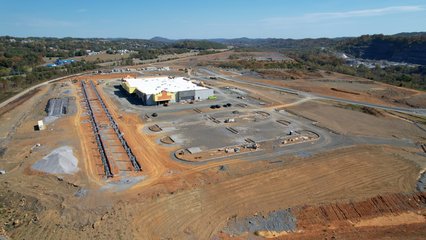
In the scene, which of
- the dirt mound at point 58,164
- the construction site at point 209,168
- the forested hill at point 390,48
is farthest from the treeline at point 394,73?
the dirt mound at point 58,164

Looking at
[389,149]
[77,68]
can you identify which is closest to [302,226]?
[389,149]

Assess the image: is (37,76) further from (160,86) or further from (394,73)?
(394,73)

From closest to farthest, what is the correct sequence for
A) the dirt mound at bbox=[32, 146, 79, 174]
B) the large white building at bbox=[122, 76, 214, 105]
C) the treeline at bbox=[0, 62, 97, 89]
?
the dirt mound at bbox=[32, 146, 79, 174], the large white building at bbox=[122, 76, 214, 105], the treeline at bbox=[0, 62, 97, 89]

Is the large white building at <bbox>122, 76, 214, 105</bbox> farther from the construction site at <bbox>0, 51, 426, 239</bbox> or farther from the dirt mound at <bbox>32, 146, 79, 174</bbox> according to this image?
the dirt mound at <bbox>32, 146, 79, 174</bbox>

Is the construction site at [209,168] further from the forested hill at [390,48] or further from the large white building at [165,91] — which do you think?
the forested hill at [390,48]

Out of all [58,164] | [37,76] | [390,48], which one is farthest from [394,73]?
[37,76]

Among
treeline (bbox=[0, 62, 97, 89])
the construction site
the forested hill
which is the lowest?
the construction site

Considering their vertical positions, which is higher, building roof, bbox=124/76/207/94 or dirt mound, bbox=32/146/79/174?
building roof, bbox=124/76/207/94

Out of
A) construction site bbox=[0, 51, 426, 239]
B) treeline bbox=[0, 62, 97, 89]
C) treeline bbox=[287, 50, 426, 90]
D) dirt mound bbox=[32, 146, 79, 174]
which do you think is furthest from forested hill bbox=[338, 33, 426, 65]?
dirt mound bbox=[32, 146, 79, 174]
